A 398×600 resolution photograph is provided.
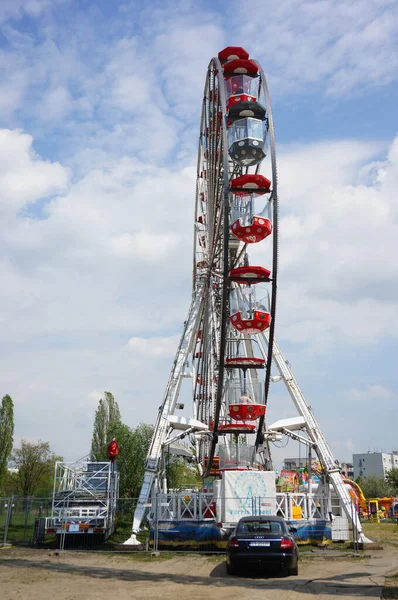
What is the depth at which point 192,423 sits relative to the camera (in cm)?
2281

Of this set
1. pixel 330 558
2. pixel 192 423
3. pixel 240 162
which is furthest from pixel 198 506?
pixel 240 162

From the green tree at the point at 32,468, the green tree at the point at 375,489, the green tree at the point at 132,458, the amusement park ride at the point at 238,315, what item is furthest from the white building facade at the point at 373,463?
the amusement park ride at the point at 238,315

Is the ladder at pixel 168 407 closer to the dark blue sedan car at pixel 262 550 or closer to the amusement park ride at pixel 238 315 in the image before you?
the amusement park ride at pixel 238 315

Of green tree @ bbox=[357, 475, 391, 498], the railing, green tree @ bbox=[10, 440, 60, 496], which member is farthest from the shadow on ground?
green tree @ bbox=[357, 475, 391, 498]

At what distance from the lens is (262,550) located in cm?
1162

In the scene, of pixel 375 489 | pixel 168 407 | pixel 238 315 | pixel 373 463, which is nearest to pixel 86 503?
pixel 168 407

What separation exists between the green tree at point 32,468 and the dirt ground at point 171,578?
148 ft

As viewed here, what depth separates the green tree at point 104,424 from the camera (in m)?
49.2

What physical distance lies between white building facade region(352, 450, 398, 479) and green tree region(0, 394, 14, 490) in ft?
384

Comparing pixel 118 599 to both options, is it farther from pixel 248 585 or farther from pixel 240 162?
pixel 240 162

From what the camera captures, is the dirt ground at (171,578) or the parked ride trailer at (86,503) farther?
the parked ride trailer at (86,503)

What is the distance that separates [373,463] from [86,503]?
5497 inches

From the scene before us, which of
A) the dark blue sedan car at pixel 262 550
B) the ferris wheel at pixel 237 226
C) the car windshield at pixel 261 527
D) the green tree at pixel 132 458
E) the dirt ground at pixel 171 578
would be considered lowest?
the dirt ground at pixel 171 578

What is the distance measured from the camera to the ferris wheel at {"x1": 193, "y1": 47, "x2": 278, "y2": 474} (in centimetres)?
2167
